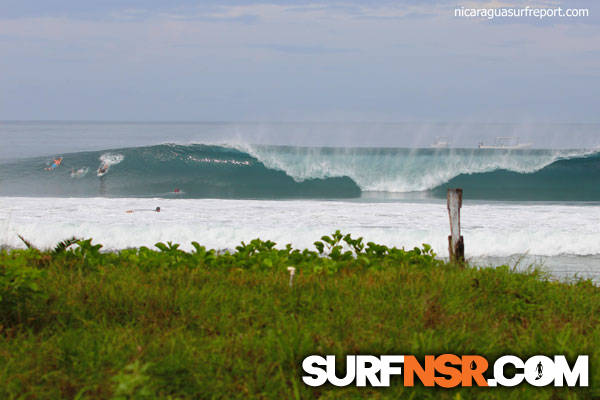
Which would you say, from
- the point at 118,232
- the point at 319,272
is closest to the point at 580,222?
the point at 319,272

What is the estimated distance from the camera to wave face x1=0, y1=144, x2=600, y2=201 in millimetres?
21484

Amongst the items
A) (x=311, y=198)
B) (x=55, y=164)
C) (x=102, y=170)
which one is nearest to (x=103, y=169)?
(x=102, y=170)

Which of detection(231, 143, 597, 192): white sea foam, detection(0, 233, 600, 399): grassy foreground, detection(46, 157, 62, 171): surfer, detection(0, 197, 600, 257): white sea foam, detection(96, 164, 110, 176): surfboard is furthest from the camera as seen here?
detection(231, 143, 597, 192): white sea foam

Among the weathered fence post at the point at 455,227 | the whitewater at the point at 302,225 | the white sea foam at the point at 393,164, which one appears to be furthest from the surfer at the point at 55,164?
the weathered fence post at the point at 455,227

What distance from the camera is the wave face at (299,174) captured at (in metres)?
21.5

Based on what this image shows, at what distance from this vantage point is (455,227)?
5.59 metres

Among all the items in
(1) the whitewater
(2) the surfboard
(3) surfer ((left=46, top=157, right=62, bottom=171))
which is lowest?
(1) the whitewater

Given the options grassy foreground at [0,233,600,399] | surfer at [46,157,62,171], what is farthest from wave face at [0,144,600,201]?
grassy foreground at [0,233,600,399]

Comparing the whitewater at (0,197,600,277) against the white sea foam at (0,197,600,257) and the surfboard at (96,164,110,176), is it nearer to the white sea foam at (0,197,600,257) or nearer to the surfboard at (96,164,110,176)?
the white sea foam at (0,197,600,257)

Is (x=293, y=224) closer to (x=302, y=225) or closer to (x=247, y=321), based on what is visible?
(x=302, y=225)

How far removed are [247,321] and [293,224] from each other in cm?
695

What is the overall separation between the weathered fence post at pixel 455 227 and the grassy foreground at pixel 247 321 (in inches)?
9.9

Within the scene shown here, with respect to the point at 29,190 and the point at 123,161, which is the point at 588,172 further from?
the point at 29,190

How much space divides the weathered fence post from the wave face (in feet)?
48.7
